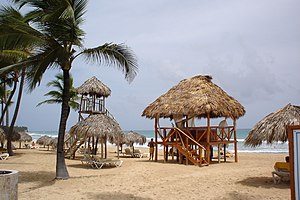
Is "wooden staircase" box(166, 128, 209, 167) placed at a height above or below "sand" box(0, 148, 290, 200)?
above

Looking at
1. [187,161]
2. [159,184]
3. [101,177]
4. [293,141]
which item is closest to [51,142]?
[187,161]

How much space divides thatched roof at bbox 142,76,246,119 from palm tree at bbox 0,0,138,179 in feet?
17.2

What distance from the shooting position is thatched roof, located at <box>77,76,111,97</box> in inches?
755

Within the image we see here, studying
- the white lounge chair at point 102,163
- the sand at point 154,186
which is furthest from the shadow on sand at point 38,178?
the white lounge chair at point 102,163

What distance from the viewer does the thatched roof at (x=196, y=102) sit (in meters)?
14.0

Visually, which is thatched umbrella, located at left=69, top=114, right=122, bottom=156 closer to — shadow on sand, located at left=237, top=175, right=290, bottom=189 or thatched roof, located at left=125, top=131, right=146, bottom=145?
shadow on sand, located at left=237, top=175, right=290, bottom=189

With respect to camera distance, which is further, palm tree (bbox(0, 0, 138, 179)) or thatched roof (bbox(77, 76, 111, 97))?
thatched roof (bbox(77, 76, 111, 97))

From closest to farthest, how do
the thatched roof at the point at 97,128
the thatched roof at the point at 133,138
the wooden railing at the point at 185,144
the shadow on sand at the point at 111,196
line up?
the shadow on sand at the point at 111,196, the thatched roof at the point at 97,128, the wooden railing at the point at 185,144, the thatched roof at the point at 133,138

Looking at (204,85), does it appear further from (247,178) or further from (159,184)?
(159,184)

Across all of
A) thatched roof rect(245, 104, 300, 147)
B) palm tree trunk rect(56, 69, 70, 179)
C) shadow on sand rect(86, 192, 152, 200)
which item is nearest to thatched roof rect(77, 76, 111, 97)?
palm tree trunk rect(56, 69, 70, 179)

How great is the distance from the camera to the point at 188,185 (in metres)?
8.85

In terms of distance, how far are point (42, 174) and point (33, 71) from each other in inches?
142

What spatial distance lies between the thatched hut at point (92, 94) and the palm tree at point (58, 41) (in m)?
9.61

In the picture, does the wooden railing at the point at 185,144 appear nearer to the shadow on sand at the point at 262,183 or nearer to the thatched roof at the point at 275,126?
the shadow on sand at the point at 262,183
